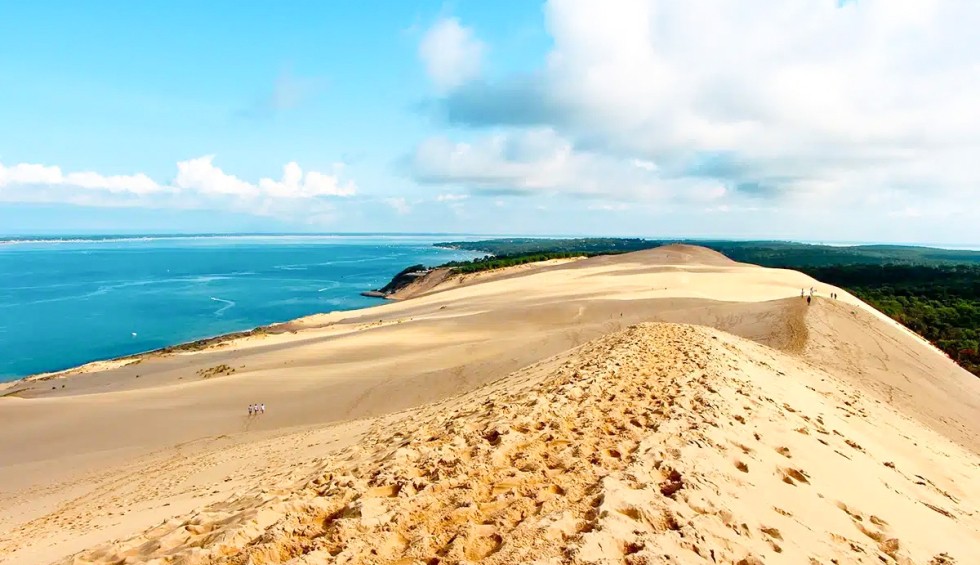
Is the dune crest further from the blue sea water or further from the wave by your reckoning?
the wave

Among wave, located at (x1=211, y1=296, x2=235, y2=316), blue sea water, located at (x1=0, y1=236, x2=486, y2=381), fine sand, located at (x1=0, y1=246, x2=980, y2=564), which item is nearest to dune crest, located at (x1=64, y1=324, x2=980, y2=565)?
fine sand, located at (x1=0, y1=246, x2=980, y2=564)

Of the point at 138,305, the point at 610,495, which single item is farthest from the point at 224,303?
the point at 610,495

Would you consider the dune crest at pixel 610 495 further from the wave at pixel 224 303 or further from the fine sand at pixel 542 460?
the wave at pixel 224 303

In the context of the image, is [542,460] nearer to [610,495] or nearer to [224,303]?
[610,495]

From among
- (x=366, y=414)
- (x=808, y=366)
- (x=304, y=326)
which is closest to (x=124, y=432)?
(x=366, y=414)

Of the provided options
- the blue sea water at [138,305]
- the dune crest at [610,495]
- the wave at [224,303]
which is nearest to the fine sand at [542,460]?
the dune crest at [610,495]

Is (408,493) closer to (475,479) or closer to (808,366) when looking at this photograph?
(475,479)
